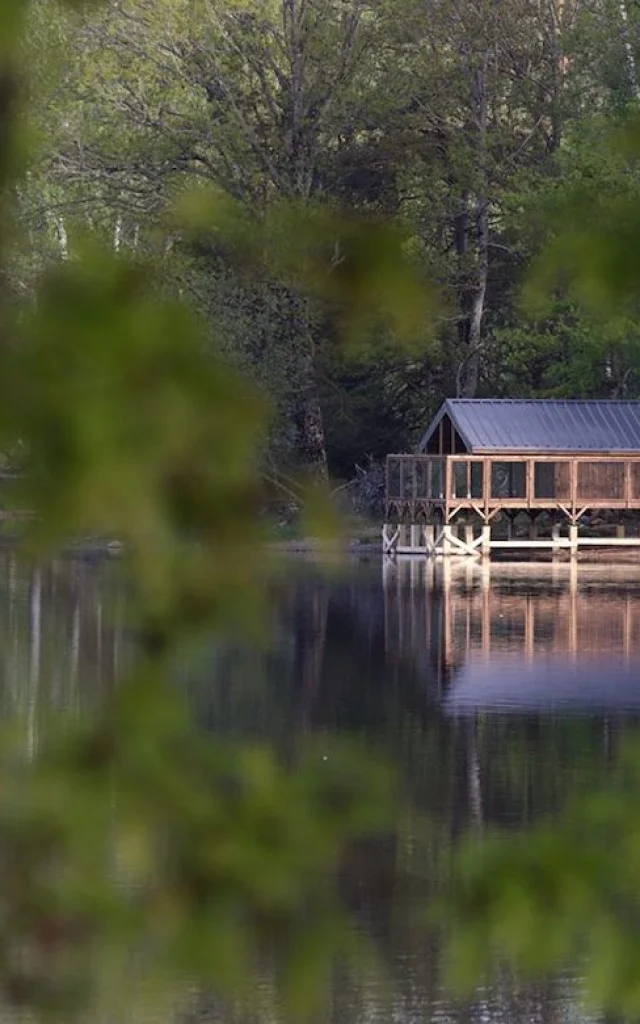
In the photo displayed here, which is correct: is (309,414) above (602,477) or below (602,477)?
above

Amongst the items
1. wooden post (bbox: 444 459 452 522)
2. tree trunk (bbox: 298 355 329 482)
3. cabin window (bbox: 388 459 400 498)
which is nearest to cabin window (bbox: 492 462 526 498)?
cabin window (bbox: 388 459 400 498)

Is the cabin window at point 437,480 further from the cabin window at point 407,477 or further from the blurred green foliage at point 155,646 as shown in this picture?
the blurred green foliage at point 155,646

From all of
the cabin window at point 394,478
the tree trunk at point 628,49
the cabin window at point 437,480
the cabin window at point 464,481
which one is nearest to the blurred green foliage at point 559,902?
the cabin window at point 437,480

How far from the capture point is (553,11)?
60.4m

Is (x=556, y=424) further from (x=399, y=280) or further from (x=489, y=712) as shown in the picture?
(x=399, y=280)

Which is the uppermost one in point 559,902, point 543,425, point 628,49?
point 628,49

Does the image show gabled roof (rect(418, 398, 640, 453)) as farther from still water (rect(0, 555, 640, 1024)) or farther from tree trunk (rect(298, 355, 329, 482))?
still water (rect(0, 555, 640, 1024))

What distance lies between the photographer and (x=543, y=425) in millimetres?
55094

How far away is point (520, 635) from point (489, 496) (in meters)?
23.2

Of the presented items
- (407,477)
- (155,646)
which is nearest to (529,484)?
(407,477)

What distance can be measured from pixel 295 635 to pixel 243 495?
30108 mm

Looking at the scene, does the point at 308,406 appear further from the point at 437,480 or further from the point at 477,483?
the point at 437,480

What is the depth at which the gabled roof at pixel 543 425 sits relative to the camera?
54.3 m

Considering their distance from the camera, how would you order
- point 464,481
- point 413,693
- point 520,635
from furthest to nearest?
point 464,481
point 520,635
point 413,693
